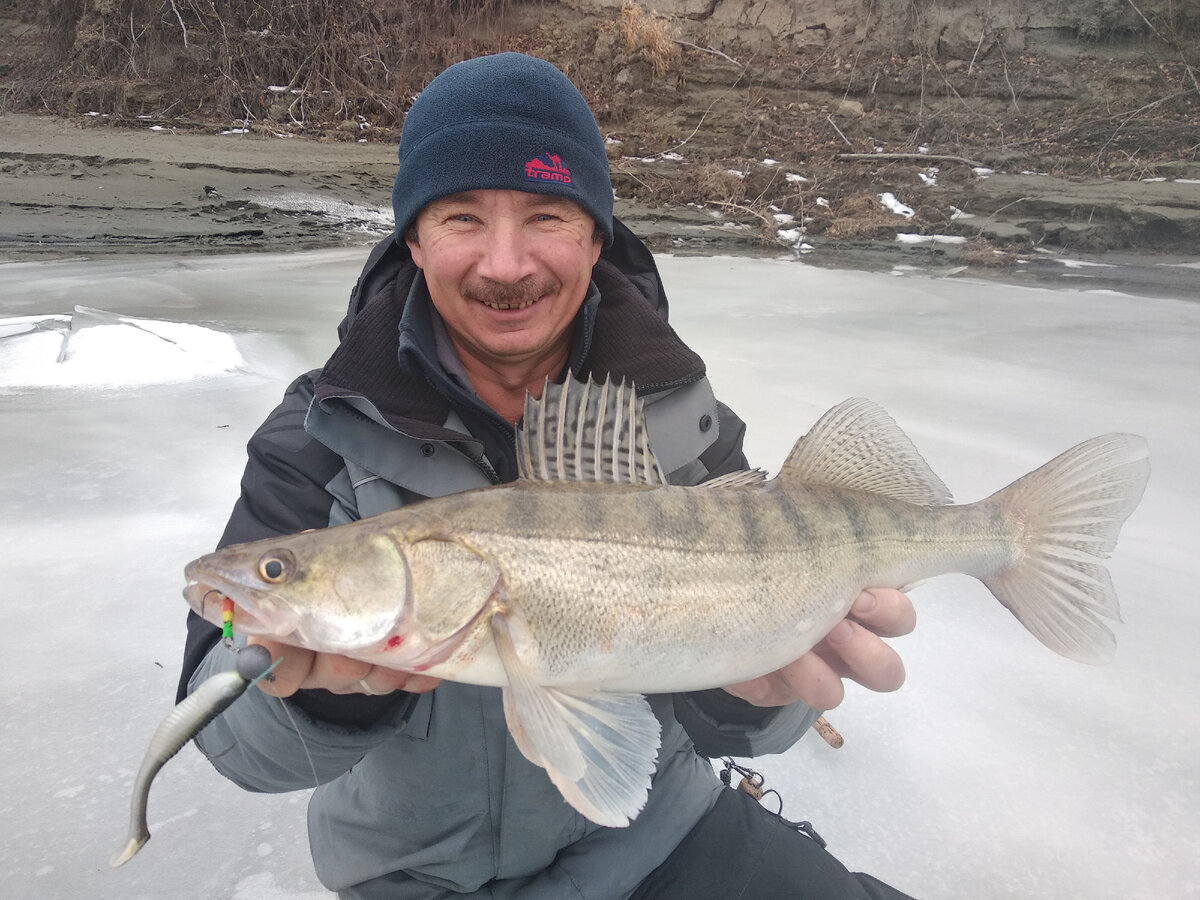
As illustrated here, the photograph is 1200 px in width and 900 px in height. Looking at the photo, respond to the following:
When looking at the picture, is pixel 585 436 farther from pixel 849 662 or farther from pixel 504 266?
pixel 849 662

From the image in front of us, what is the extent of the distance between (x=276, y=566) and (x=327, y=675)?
0.72 ft

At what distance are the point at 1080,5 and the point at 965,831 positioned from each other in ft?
45.3

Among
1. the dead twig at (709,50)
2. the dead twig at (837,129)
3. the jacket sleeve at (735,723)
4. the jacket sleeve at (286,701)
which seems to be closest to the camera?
the jacket sleeve at (286,701)

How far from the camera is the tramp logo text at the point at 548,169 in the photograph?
1932 millimetres

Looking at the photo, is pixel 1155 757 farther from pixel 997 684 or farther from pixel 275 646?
pixel 275 646

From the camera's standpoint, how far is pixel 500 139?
1.94 m

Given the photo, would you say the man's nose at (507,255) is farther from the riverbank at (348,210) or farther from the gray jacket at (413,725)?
the riverbank at (348,210)

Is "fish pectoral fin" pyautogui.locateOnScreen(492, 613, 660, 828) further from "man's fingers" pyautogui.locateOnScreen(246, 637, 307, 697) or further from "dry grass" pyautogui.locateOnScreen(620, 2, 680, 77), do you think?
"dry grass" pyautogui.locateOnScreen(620, 2, 680, 77)

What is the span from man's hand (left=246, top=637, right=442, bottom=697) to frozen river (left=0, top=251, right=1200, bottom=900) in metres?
0.73

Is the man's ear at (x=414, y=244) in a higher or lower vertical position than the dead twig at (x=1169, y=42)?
lower

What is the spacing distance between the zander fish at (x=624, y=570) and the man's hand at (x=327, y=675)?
0.05m

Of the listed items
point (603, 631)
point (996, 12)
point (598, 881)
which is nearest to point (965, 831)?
point (598, 881)

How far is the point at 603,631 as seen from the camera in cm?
156

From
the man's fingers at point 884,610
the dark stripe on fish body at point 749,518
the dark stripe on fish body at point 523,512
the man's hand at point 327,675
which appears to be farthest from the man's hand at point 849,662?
the man's hand at point 327,675
